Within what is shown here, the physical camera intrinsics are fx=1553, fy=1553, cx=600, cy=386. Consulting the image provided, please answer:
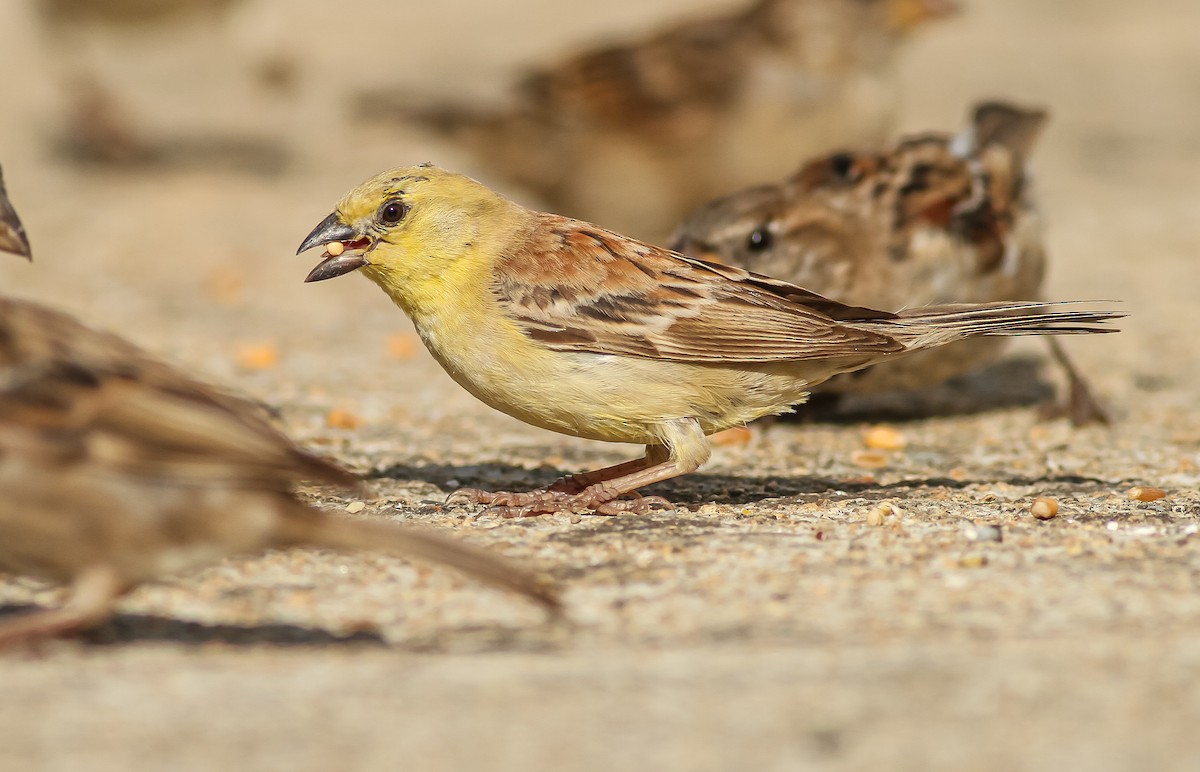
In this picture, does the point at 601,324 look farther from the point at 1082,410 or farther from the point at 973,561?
the point at 1082,410

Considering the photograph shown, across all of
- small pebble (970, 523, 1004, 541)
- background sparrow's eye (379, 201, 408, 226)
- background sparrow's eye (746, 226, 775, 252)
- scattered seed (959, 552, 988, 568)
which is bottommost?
scattered seed (959, 552, 988, 568)

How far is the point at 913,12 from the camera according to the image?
10648 mm

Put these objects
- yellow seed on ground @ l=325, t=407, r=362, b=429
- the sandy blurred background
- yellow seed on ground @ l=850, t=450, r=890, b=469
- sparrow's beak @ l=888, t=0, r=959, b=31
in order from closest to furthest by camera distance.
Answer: the sandy blurred background → yellow seed on ground @ l=850, t=450, r=890, b=469 → yellow seed on ground @ l=325, t=407, r=362, b=429 → sparrow's beak @ l=888, t=0, r=959, b=31

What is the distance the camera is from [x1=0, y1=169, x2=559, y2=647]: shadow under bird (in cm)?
369

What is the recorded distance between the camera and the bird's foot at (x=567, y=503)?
5.29m

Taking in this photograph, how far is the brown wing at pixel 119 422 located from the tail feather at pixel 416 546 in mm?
135

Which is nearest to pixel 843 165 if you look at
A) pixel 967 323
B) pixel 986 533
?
pixel 967 323

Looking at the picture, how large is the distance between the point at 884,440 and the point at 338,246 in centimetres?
266

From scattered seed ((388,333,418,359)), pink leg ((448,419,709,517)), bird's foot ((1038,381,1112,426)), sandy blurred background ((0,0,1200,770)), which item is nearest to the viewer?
sandy blurred background ((0,0,1200,770))

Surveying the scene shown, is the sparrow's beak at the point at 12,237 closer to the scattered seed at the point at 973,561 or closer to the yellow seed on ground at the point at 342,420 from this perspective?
the yellow seed on ground at the point at 342,420

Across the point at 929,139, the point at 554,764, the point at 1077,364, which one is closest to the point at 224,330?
the point at 929,139

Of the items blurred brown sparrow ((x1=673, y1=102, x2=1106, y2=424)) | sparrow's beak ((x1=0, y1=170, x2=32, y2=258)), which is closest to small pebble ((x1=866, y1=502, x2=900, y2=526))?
blurred brown sparrow ((x1=673, y1=102, x2=1106, y2=424))

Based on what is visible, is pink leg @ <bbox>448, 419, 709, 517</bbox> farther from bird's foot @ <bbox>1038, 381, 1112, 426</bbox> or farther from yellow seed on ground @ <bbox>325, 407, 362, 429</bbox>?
bird's foot @ <bbox>1038, 381, 1112, 426</bbox>

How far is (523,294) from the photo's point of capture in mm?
5277
